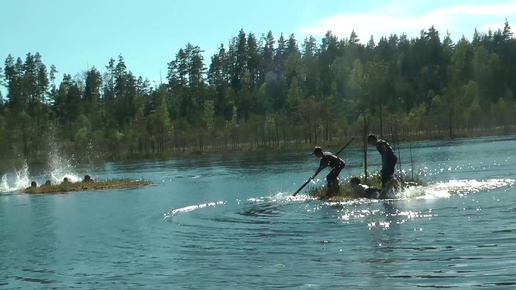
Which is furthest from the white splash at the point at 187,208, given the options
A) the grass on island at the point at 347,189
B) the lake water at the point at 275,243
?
the grass on island at the point at 347,189

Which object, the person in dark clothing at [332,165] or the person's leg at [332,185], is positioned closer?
the person in dark clothing at [332,165]

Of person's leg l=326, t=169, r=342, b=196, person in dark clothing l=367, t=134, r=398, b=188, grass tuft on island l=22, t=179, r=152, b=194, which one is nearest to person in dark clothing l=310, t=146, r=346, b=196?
person's leg l=326, t=169, r=342, b=196

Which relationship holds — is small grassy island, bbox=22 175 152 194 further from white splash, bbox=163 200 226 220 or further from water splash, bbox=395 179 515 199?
water splash, bbox=395 179 515 199

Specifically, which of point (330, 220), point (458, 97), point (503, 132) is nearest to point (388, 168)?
point (330, 220)

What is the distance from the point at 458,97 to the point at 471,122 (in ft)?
56.8

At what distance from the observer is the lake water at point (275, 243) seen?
18.2 m

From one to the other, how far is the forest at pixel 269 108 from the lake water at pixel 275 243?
258 feet

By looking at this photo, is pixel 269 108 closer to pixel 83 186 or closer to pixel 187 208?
pixel 83 186

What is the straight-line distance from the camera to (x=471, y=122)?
133375 millimetres

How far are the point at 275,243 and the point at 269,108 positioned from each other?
5990 inches

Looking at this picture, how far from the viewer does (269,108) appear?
575ft

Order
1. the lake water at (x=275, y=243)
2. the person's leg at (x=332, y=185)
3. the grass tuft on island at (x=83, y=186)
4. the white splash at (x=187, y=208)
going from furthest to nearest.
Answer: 1. the grass tuft on island at (x=83, y=186)
2. the white splash at (x=187, y=208)
3. the person's leg at (x=332, y=185)
4. the lake water at (x=275, y=243)

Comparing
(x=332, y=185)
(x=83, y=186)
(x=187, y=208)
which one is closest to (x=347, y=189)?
(x=332, y=185)

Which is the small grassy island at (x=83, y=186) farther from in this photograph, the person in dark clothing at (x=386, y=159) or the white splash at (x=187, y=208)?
the person in dark clothing at (x=386, y=159)
